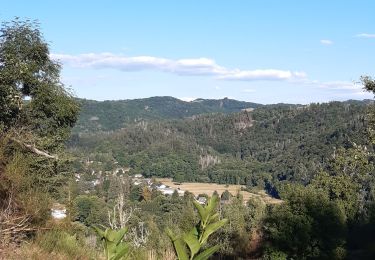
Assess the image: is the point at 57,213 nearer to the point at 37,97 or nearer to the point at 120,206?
the point at 120,206

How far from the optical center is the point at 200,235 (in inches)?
56.9

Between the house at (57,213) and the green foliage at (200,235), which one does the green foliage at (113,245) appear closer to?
the green foliage at (200,235)

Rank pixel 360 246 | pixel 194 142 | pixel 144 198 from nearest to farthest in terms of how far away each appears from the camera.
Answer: pixel 360 246
pixel 144 198
pixel 194 142

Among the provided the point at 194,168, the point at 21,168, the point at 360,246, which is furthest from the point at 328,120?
the point at 21,168

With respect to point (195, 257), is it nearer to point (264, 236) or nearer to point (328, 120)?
point (264, 236)

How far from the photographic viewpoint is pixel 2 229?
3.36 meters

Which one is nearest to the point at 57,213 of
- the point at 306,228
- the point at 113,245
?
the point at 113,245

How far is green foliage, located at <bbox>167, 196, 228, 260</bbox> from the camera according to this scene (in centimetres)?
141

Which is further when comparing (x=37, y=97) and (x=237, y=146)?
(x=237, y=146)

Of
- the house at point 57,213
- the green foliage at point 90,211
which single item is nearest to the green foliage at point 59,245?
the house at point 57,213

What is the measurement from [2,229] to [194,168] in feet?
487

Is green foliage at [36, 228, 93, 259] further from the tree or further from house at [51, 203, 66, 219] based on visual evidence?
the tree

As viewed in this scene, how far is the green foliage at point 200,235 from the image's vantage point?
141 cm

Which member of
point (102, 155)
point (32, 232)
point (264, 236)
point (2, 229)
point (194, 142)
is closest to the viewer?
point (2, 229)
